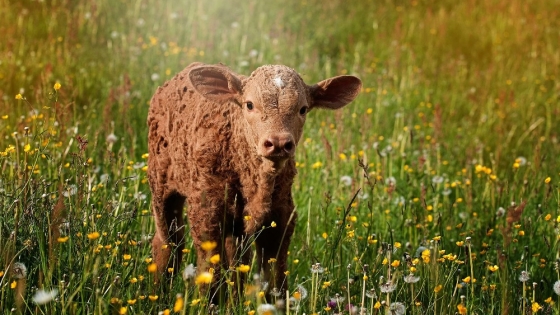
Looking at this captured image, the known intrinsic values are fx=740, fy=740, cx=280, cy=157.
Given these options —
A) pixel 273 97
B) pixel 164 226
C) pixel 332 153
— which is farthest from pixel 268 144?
pixel 332 153

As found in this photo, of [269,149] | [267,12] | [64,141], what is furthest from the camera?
[267,12]

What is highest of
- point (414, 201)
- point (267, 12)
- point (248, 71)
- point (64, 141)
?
point (267, 12)

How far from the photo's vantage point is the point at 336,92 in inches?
159

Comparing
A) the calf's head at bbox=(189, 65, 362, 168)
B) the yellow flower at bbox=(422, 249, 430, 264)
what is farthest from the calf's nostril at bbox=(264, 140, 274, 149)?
the yellow flower at bbox=(422, 249, 430, 264)

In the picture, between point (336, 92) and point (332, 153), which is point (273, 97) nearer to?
point (336, 92)

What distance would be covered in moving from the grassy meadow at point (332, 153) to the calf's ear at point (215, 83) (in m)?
0.68

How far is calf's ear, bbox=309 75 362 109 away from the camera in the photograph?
3961mm

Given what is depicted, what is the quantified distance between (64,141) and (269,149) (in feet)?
7.23

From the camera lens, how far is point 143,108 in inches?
253

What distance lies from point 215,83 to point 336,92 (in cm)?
67

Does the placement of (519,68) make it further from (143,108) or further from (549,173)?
(143,108)

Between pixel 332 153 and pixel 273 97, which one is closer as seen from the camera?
pixel 273 97

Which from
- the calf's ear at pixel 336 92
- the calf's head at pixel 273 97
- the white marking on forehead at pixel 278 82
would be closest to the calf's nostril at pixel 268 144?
the calf's head at pixel 273 97

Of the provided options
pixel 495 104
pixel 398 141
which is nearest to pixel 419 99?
pixel 495 104
